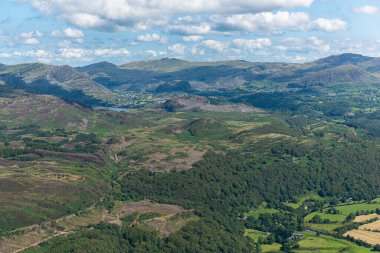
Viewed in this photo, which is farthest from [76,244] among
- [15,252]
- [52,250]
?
[15,252]

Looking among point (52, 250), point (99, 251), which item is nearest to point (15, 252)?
point (52, 250)

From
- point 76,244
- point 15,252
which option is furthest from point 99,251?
point 15,252

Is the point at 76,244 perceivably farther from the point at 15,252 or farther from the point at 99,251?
the point at 15,252
